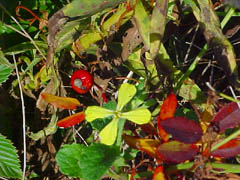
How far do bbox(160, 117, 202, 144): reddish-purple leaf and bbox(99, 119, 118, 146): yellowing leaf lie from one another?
4.4 inches

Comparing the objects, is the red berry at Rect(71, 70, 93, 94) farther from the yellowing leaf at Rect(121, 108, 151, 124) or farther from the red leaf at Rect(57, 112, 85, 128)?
the yellowing leaf at Rect(121, 108, 151, 124)

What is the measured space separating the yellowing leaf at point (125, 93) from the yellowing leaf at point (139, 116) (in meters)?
0.03

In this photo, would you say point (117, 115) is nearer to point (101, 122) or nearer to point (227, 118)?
point (101, 122)

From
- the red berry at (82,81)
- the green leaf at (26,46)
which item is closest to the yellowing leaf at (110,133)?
the red berry at (82,81)

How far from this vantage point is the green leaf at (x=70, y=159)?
0.83m

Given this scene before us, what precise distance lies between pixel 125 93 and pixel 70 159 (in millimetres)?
200

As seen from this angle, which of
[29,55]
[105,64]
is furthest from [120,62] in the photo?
[29,55]

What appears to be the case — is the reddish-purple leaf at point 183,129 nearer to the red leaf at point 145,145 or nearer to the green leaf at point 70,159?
the red leaf at point 145,145

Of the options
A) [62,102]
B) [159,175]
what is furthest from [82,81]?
[159,175]

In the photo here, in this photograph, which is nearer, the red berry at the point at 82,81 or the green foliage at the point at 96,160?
the green foliage at the point at 96,160

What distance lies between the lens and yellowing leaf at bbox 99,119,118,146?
29.6 inches

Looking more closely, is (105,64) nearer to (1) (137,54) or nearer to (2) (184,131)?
(1) (137,54)

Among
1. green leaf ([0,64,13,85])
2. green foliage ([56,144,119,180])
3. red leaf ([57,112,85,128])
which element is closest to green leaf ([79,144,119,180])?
green foliage ([56,144,119,180])

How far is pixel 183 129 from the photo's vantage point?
0.69 metres
